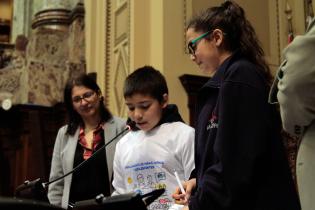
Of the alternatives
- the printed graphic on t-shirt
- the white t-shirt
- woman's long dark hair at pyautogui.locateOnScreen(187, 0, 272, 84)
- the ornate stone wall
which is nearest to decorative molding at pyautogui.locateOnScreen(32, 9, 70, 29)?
the ornate stone wall

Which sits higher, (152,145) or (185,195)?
(152,145)

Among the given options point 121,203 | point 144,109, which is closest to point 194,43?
point 144,109

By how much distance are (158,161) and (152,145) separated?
0.09 m

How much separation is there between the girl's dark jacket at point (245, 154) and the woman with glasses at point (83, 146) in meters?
1.24

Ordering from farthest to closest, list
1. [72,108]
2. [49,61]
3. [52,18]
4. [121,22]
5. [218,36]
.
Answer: [52,18]
[49,61]
[121,22]
[72,108]
[218,36]

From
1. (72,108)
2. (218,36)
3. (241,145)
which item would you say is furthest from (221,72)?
(72,108)

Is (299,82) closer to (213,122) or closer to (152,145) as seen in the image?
(213,122)

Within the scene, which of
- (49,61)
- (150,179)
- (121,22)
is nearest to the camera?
(150,179)

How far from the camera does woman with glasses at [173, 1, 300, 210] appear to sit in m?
1.55

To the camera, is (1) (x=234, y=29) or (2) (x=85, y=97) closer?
(1) (x=234, y=29)

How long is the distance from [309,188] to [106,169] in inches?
61.8

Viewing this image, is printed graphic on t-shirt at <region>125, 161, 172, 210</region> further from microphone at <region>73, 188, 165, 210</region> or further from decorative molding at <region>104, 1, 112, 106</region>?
decorative molding at <region>104, 1, 112, 106</region>

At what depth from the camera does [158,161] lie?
7.64 feet

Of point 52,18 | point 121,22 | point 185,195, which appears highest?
point 52,18
